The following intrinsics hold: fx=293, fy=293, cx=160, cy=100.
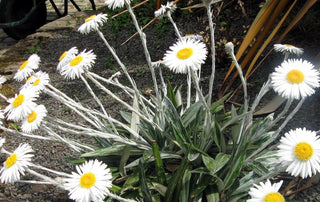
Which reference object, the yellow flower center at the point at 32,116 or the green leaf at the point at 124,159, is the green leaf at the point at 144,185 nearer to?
the green leaf at the point at 124,159

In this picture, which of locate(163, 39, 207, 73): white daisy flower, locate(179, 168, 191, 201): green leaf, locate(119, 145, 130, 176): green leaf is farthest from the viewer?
locate(119, 145, 130, 176): green leaf

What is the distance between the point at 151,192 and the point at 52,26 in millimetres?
3264

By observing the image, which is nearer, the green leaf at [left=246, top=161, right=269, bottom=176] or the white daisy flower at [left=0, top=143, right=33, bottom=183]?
the white daisy flower at [left=0, top=143, right=33, bottom=183]

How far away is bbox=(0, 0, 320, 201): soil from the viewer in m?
1.84

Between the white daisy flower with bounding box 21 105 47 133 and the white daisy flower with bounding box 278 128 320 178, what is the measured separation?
3.03 ft

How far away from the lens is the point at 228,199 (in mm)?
1365

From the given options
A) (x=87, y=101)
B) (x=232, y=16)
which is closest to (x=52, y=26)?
(x=87, y=101)

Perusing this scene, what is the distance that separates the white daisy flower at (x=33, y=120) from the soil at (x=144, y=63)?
2.23 feet

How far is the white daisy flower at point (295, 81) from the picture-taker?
0.99 metres

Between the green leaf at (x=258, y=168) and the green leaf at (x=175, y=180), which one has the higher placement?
the green leaf at (x=258, y=168)

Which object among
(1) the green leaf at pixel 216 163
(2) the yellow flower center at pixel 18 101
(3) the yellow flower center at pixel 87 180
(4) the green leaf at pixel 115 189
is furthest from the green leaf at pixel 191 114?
(2) the yellow flower center at pixel 18 101

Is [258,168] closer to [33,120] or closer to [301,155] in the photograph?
[301,155]

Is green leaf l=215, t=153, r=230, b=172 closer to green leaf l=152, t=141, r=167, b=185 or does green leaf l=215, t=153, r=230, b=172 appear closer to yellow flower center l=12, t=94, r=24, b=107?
green leaf l=152, t=141, r=167, b=185

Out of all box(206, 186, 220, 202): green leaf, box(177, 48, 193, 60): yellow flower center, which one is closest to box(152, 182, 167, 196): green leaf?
box(206, 186, 220, 202): green leaf
